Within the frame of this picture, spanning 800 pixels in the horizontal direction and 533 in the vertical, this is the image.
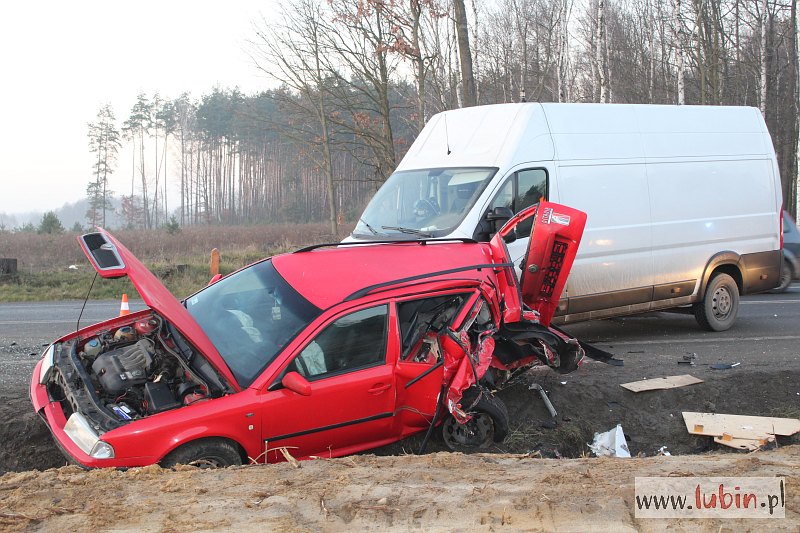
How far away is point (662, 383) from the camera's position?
7.02 m

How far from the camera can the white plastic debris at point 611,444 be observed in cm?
590

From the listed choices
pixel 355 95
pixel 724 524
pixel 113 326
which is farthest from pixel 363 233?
pixel 355 95

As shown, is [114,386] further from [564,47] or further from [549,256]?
[564,47]

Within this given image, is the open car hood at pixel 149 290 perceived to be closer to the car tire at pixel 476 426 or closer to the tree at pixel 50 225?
the car tire at pixel 476 426

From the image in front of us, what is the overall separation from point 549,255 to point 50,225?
33351 mm

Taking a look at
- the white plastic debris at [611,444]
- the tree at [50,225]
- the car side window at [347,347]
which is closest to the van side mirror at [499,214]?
the white plastic debris at [611,444]

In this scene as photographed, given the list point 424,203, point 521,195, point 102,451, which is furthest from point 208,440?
point 521,195

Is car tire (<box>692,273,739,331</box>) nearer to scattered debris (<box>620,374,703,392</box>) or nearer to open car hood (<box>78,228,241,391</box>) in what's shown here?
scattered debris (<box>620,374,703,392</box>)

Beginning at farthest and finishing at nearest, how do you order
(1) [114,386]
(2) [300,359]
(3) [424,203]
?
1. (3) [424,203]
2. (1) [114,386]
3. (2) [300,359]

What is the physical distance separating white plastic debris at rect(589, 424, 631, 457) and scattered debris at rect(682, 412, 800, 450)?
629 millimetres

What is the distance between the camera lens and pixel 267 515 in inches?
134

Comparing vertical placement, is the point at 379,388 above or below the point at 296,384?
below

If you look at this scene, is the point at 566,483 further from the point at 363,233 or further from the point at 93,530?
the point at 363,233

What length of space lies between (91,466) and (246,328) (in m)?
1.45
